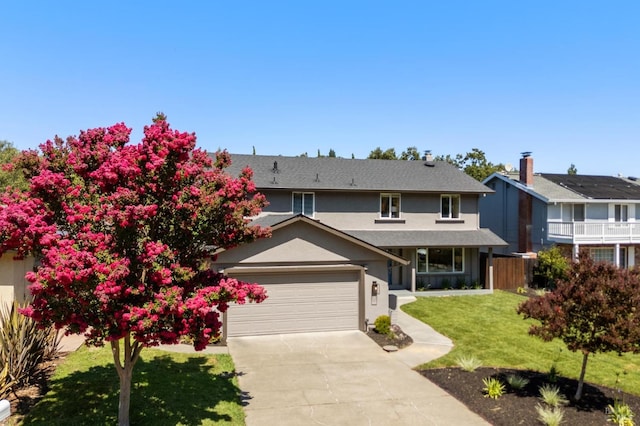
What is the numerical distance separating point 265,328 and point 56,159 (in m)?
10.3

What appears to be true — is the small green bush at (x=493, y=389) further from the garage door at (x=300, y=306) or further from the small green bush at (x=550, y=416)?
the garage door at (x=300, y=306)

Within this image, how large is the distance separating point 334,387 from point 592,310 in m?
6.34

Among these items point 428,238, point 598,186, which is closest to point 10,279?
point 428,238

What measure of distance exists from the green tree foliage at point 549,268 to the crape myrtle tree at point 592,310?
16887 millimetres

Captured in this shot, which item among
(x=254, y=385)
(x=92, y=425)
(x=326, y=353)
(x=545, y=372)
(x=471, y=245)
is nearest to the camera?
(x=92, y=425)

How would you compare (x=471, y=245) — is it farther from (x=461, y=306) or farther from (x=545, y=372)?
(x=545, y=372)

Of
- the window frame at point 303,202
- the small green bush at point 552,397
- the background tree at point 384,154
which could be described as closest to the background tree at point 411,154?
the background tree at point 384,154

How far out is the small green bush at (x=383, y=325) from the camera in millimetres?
16500

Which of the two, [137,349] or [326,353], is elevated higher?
[137,349]

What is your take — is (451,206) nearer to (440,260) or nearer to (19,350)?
(440,260)

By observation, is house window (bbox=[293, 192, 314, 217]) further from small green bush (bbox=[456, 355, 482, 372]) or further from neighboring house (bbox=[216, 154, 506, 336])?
small green bush (bbox=[456, 355, 482, 372])

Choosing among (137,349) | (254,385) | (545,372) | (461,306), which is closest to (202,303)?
(137,349)

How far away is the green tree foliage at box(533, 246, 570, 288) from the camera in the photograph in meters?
26.2

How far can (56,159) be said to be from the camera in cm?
822
